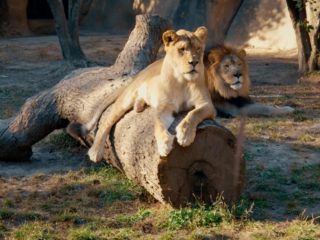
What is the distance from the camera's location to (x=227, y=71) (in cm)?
845

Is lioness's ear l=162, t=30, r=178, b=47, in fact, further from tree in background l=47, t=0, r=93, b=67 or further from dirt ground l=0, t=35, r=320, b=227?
tree in background l=47, t=0, r=93, b=67

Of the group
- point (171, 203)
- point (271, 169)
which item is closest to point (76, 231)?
point (171, 203)

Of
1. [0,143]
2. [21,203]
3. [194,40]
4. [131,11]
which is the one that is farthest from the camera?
[131,11]

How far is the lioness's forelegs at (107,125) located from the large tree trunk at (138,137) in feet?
0.25

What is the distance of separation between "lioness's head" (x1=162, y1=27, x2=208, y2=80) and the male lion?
3056mm

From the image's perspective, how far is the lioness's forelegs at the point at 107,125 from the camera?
19.6 feet

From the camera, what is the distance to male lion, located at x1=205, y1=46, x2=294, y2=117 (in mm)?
8461

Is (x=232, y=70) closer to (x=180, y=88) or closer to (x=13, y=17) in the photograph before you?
(x=180, y=88)

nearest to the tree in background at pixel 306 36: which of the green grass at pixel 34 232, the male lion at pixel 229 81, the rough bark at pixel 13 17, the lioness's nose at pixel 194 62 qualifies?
the male lion at pixel 229 81

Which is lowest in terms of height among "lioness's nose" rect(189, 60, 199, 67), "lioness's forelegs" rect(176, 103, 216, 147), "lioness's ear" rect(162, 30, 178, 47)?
"lioness's forelegs" rect(176, 103, 216, 147)

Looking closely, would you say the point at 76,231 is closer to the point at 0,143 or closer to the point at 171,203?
the point at 171,203

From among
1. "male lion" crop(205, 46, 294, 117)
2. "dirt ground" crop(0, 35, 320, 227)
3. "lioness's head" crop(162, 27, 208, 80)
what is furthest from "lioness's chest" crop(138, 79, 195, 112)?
"male lion" crop(205, 46, 294, 117)

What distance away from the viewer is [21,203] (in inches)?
225

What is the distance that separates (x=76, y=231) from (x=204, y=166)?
38.2 inches
